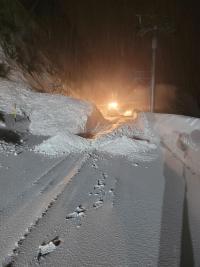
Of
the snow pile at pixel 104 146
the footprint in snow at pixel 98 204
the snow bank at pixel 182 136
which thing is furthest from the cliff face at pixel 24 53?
the footprint in snow at pixel 98 204

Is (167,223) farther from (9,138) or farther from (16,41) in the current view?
(16,41)

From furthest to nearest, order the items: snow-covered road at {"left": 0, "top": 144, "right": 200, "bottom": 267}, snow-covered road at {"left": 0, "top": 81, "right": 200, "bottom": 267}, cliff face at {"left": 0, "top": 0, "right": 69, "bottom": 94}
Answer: cliff face at {"left": 0, "top": 0, "right": 69, "bottom": 94}
snow-covered road at {"left": 0, "top": 81, "right": 200, "bottom": 267}
snow-covered road at {"left": 0, "top": 144, "right": 200, "bottom": 267}

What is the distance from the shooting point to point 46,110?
15508mm

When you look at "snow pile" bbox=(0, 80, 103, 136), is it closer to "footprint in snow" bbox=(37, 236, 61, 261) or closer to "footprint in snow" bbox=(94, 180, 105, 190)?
"footprint in snow" bbox=(94, 180, 105, 190)

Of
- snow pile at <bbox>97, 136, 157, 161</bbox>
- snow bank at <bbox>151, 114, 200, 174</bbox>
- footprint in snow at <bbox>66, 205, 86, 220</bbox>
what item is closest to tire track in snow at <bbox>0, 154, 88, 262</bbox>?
footprint in snow at <bbox>66, 205, 86, 220</bbox>

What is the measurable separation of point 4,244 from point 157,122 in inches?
473

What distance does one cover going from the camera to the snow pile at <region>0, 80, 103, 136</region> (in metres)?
14.3

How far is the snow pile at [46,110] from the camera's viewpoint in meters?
14.3

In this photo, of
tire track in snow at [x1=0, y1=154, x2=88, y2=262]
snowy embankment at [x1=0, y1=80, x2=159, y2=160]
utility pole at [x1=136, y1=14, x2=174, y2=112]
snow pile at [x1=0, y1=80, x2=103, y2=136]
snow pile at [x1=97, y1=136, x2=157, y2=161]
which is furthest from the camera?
utility pole at [x1=136, y1=14, x2=174, y2=112]

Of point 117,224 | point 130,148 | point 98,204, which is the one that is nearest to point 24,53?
point 130,148

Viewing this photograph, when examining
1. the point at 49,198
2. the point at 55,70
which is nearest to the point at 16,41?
the point at 55,70

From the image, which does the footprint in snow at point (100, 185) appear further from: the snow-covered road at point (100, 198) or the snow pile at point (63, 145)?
the snow pile at point (63, 145)

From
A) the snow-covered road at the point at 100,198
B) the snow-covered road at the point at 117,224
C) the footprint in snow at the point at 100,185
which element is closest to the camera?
the snow-covered road at the point at 117,224

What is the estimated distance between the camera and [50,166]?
884 centimetres
